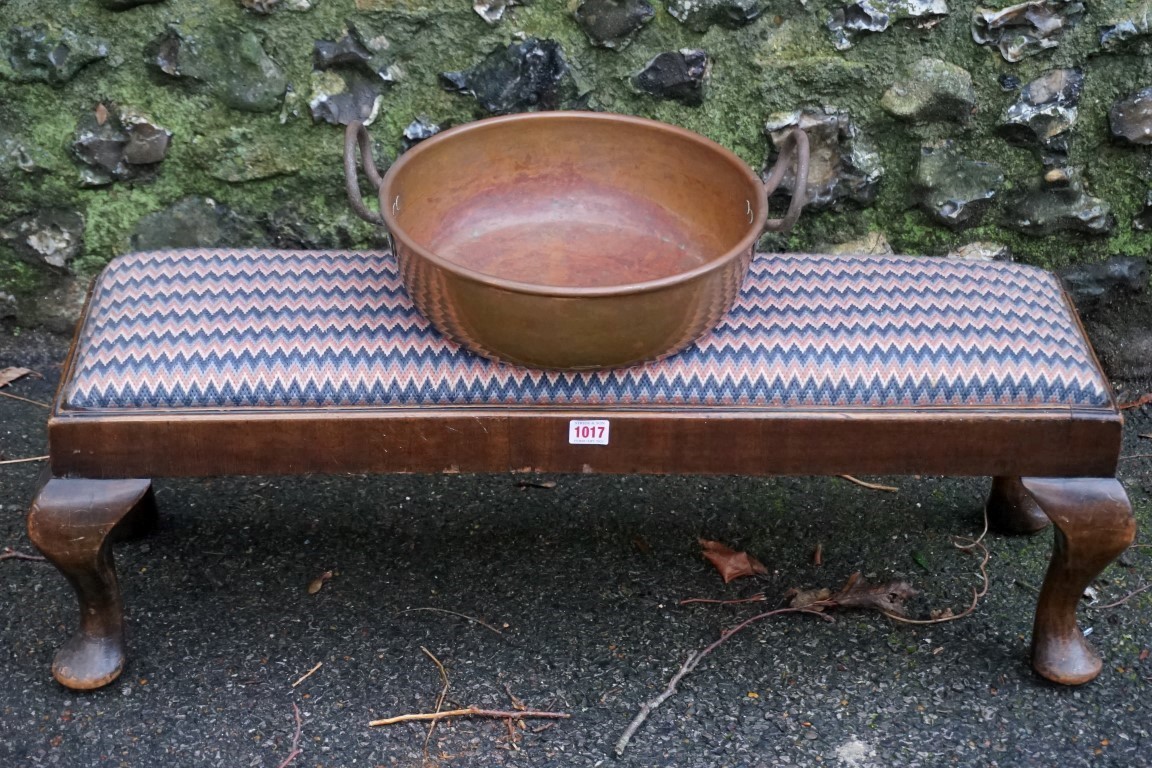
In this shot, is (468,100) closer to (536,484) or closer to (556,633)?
(536,484)

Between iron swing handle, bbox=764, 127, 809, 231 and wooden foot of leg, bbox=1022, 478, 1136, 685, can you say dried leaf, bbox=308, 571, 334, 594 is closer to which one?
iron swing handle, bbox=764, 127, 809, 231

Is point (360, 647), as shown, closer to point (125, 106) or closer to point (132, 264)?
point (132, 264)

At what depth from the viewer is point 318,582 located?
6.78ft

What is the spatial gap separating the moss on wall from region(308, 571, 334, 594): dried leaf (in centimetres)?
72

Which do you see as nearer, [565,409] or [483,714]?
[565,409]

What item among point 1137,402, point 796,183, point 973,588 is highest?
point 796,183

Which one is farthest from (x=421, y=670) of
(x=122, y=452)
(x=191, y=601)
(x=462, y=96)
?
(x=462, y=96)

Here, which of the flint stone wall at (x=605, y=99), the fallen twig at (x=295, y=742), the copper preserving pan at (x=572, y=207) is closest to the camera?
the copper preserving pan at (x=572, y=207)

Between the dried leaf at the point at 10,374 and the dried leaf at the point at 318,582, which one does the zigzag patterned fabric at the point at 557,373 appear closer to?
the dried leaf at the point at 318,582

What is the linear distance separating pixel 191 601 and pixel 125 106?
3.06 feet

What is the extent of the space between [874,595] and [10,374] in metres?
1.79

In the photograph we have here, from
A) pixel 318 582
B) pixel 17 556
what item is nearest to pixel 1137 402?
pixel 318 582

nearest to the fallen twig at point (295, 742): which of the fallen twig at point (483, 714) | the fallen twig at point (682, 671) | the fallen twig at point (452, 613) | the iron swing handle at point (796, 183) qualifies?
the fallen twig at point (483, 714)

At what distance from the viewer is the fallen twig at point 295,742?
5.72 feet
